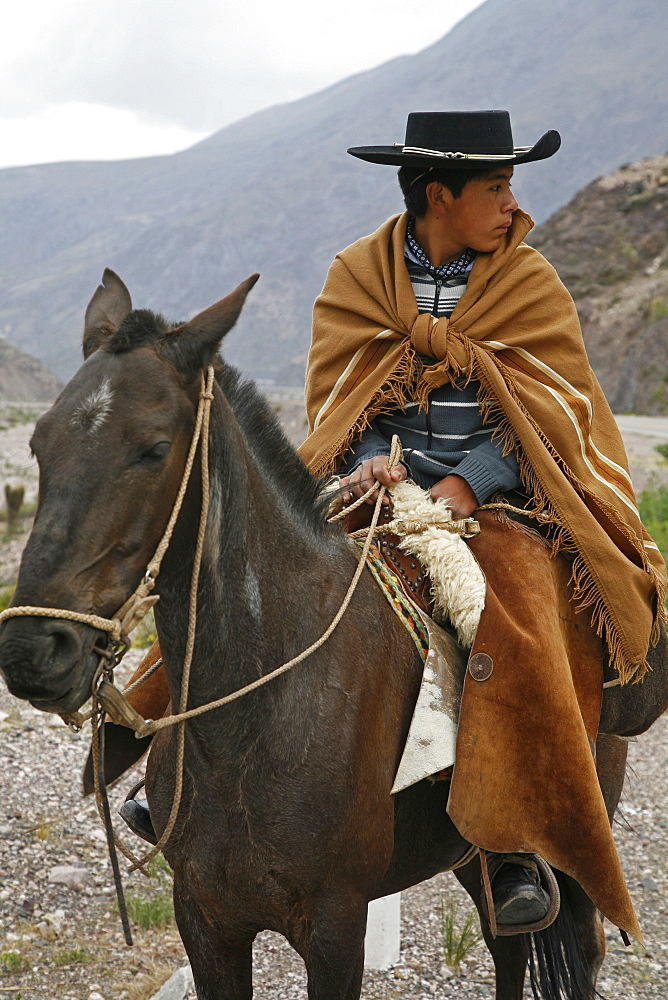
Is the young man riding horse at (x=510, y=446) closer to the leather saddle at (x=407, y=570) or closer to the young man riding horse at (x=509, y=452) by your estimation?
the young man riding horse at (x=509, y=452)

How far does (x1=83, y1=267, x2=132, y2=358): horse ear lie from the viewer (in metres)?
2.60

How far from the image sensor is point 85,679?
2.17m

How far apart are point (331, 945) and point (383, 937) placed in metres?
2.22

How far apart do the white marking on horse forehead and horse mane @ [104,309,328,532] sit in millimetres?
319

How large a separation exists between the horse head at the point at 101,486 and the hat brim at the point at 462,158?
1.45 m

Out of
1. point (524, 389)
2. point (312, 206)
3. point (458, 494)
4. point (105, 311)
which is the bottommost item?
point (312, 206)

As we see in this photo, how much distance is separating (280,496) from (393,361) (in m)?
1.03

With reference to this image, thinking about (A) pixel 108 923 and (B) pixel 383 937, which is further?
(A) pixel 108 923

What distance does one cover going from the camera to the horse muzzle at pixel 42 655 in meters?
2.04

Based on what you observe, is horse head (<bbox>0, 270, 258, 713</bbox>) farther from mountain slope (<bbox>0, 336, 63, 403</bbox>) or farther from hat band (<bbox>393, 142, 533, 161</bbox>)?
mountain slope (<bbox>0, 336, 63, 403</bbox>)

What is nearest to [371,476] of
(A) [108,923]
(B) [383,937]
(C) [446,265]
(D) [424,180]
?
(C) [446,265]

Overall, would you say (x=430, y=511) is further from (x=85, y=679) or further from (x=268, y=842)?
(x=85, y=679)

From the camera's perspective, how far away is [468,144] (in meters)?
3.48

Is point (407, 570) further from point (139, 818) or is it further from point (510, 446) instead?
point (139, 818)
